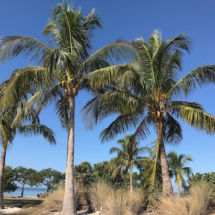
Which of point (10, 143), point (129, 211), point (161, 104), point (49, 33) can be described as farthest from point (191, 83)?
point (10, 143)

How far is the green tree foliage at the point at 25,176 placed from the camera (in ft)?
164

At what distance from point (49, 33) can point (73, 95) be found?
3.55 m

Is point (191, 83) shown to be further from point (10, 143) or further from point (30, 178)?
point (30, 178)

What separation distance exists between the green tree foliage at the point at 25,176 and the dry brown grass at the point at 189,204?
45.7 m

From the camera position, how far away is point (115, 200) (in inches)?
368

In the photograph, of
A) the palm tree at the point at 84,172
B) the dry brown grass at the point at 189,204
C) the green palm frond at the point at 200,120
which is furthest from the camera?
the palm tree at the point at 84,172

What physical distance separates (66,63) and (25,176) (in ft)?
150

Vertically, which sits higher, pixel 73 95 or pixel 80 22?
pixel 80 22

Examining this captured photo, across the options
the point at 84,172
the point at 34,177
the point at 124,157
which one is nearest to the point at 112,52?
the point at 124,157

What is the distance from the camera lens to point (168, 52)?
11.9 metres

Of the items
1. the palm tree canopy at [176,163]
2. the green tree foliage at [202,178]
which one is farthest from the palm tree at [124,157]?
the green tree foliage at [202,178]

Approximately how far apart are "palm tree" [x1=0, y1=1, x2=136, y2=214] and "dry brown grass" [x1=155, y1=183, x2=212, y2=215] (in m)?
3.71

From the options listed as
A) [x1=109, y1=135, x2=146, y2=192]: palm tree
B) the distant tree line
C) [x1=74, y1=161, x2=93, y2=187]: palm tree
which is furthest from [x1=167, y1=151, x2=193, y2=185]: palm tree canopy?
the distant tree line

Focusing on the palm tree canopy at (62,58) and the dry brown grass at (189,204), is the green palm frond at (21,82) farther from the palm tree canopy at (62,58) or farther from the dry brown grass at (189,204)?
the dry brown grass at (189,204)
